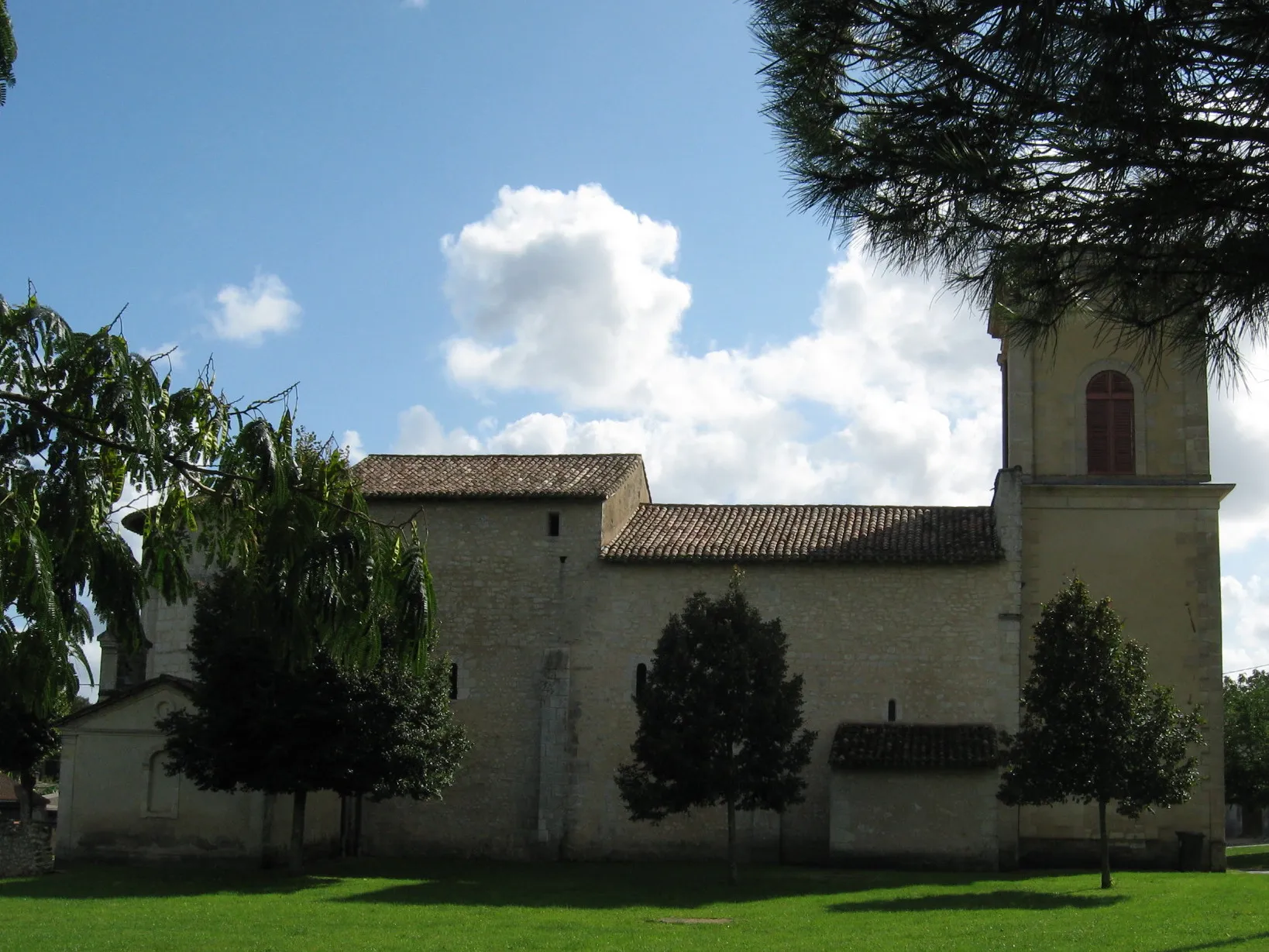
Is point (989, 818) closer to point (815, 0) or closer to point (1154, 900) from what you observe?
point (1154, 900)

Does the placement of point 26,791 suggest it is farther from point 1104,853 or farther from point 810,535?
point 1104,853

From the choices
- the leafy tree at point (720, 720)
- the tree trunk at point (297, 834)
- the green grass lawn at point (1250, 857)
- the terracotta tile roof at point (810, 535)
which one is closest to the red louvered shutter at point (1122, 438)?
the terracotta tile roof at point (810, 535)

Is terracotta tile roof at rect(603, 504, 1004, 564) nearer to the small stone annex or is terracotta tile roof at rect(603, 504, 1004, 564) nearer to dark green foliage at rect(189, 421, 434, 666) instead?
the small stone annex

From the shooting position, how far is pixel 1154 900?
21.5 metres

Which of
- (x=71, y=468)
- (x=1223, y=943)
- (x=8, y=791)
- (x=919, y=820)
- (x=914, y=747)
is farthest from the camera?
(x=8, y=791)

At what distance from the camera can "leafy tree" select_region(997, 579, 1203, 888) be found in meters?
23.5

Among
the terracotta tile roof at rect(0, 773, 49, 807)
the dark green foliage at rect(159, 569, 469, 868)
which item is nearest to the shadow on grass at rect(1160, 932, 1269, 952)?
the dark green foliage at rect(159, 569, 469, 868)

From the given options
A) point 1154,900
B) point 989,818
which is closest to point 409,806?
point 989,818

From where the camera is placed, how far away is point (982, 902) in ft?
70.5

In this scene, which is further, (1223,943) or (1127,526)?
(1127,526)

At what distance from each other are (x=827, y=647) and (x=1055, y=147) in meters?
20.8

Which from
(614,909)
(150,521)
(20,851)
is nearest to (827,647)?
(614,909)

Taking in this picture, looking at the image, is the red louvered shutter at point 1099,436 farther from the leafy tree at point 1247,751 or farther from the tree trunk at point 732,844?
the leafy tree at point 1247,751

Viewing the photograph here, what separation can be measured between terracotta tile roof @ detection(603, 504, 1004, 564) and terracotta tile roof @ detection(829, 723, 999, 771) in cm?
337
